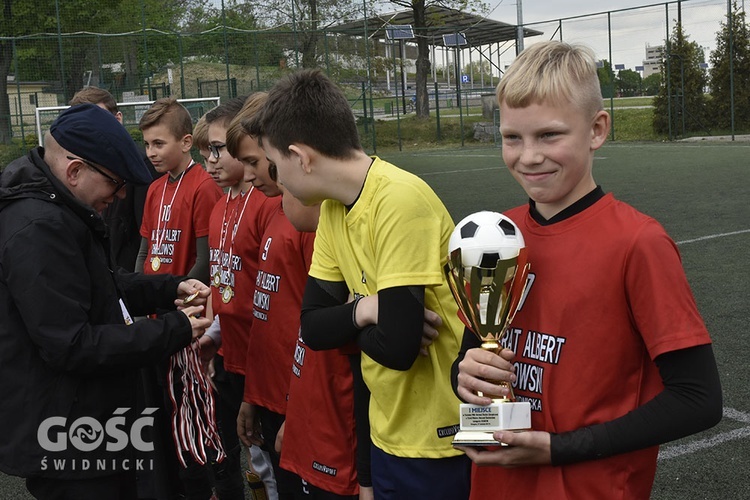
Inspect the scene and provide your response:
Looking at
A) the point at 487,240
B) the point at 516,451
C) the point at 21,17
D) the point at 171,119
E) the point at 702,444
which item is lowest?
the point at 702,444

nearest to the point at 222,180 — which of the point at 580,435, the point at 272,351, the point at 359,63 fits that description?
the point at 272,351

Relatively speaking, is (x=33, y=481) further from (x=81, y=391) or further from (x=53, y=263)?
(x=53, y=263)

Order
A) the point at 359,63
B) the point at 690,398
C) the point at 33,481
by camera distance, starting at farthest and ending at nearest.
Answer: the point at 359,63 → the point at 33,481 → the point at 690,398

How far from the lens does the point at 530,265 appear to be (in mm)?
1771

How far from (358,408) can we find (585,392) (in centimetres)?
97

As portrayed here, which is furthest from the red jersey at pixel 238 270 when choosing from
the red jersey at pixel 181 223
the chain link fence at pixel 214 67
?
the chain link fence at pixel 214 67

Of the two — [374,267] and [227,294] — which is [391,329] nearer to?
[374,267]

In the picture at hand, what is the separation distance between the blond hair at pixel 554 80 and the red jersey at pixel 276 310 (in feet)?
4.29

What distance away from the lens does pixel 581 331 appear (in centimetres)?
167

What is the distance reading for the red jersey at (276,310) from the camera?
2.99 meters

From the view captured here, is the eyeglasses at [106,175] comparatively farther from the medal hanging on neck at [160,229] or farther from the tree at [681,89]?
the tree at [681,89]

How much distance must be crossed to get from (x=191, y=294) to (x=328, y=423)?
911 millimetres

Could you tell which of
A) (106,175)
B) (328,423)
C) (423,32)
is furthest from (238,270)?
(423,32)

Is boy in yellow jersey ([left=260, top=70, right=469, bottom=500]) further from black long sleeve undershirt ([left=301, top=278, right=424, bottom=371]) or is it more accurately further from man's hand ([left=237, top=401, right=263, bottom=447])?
man's hand ([left=237, top=401, right=263, bottom=447])
